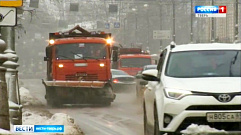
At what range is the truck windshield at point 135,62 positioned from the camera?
41.5 m

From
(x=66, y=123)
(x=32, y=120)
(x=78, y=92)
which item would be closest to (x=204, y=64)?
(x=66, y=123)

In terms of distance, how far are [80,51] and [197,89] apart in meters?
15.8

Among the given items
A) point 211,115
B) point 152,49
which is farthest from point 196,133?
point 152,49

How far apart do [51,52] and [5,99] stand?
14.5m

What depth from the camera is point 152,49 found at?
10344cm

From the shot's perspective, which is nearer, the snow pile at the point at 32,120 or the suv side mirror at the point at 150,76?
the suv side mirror at the point at 150,76

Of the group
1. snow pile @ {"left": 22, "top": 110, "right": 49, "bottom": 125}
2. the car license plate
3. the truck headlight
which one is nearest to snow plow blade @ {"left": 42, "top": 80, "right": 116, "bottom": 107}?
snow pile @ {"left": 22, "top": 110, "right": 49, "bottom": 125}

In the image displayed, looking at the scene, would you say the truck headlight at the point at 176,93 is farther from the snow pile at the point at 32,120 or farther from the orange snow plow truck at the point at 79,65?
the orange snow plow truck at the point at 79,65

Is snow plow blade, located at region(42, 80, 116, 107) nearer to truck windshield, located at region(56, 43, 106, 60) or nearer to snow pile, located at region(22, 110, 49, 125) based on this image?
truck windshield, located at region(56, 43, 106, 60)

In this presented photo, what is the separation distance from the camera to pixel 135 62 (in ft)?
137

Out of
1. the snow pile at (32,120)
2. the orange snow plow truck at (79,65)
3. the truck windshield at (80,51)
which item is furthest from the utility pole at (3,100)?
the truck windshield at (80,51)

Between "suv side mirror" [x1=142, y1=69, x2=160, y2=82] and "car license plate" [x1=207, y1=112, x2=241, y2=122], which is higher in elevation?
"suv side mirror" [x1=142, y1=69, x2=160, y2=82]

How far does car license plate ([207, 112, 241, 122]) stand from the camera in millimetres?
9109

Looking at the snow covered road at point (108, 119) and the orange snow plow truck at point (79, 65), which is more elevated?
the orange snow plow truck at point (79, 65)
